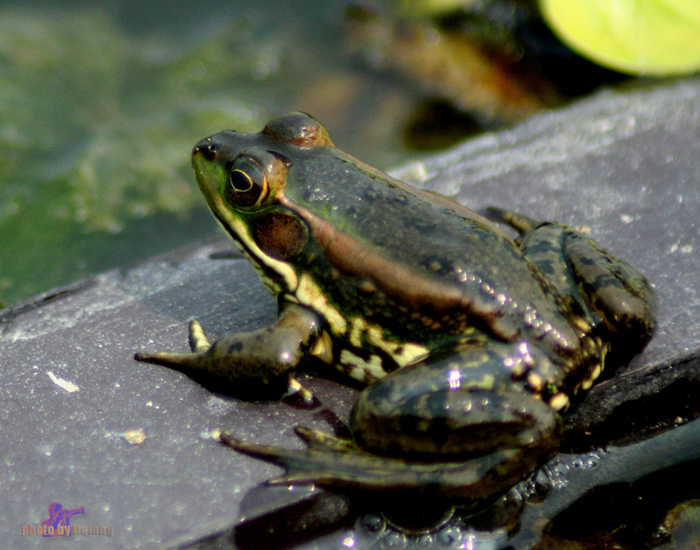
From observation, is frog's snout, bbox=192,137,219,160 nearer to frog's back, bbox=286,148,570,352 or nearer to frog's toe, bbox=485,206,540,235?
frog's back, bbox=286,148,570,352

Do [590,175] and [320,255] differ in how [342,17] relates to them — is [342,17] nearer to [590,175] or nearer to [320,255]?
[590,175]

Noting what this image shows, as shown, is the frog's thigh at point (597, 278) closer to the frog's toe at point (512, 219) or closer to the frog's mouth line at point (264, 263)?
the frog's toe at point (512, 219)

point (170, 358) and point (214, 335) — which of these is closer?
point (170, 358)

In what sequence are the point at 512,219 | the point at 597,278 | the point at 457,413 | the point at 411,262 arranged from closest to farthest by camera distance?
the point at 457,413
the point at 411,262
the point at 597,278
the point at 512,219

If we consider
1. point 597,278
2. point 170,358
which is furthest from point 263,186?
point 597,278

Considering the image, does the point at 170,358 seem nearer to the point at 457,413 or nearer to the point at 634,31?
the point at 457,413

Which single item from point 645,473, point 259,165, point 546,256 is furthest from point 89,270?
point 645,473

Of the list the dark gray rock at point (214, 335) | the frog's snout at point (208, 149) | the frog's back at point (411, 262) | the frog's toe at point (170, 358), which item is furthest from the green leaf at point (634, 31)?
the frog's toe at point (170, 358)
